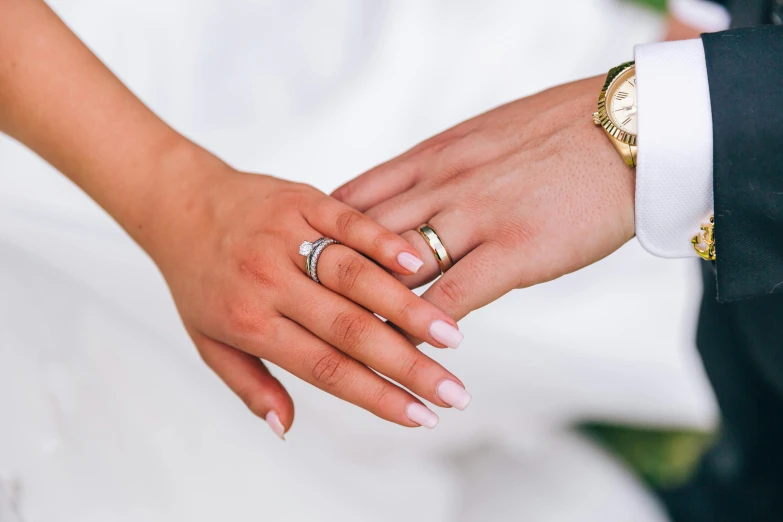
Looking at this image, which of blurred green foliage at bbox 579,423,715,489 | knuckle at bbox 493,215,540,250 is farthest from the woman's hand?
blurred green foliage at bbox 579,423,715,489

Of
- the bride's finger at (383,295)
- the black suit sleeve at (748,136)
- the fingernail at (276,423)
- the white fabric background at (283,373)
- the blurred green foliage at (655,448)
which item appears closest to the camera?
the black suit sleeve at (748,136)

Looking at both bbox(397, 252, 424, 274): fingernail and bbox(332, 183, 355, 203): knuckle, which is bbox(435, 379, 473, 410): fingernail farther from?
bbox(332, 183, 355, 203): knuckle

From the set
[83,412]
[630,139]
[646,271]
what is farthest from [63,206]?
[646,271]

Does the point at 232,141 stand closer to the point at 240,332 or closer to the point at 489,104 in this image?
the point at 489,104

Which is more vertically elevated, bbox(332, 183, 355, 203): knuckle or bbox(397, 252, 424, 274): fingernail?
bbox(332, 183, 355, 203): knuckle

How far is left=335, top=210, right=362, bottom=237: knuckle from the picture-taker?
2.89 ft

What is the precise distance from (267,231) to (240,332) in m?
0.13

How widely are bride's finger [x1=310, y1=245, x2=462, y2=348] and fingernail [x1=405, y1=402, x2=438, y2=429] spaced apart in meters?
0.07

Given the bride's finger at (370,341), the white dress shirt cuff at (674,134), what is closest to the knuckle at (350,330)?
the bride's finger at (370,341)

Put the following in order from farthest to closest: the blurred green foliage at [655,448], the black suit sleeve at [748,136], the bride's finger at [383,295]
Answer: the blurred green foliage at [655,448] → the bride's finger at [383,295] → the black suit sleeve at [748,136]

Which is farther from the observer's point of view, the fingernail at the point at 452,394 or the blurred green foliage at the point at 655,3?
the blurred green foliage at the point at 655,3

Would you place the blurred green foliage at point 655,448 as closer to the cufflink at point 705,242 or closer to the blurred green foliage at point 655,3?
the cufflink at point 705,242

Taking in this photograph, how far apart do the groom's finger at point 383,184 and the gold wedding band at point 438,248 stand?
0.13m

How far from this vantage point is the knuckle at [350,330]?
2.77 feet
